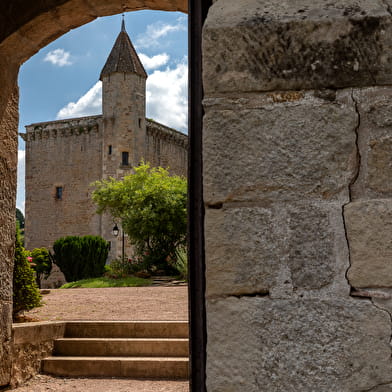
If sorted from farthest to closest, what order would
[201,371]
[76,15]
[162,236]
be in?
[162,236], [76,15], [201,371]

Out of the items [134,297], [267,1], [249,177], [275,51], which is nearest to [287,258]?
[249,177]

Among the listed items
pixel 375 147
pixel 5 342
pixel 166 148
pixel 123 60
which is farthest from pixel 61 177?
pixel 375 147

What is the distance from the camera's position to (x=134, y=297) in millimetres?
8656

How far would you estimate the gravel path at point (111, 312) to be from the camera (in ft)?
13.8

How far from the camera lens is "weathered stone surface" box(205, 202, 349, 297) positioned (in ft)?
4.50

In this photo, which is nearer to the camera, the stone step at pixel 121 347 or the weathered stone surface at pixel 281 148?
the weathered stone surface at pixel 281 148

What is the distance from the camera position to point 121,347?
4973 mm

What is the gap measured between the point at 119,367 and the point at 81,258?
14773 mm

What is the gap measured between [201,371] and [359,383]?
49 cm

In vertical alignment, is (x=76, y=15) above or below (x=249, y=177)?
above

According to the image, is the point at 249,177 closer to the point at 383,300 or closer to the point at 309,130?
the point at 309,130

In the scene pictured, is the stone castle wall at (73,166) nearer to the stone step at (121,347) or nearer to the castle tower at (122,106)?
the castle tower at (122,106)

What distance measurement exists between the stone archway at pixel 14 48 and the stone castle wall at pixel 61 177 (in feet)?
67.5

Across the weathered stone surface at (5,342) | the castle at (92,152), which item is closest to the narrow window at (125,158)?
the castle at (92,152)
